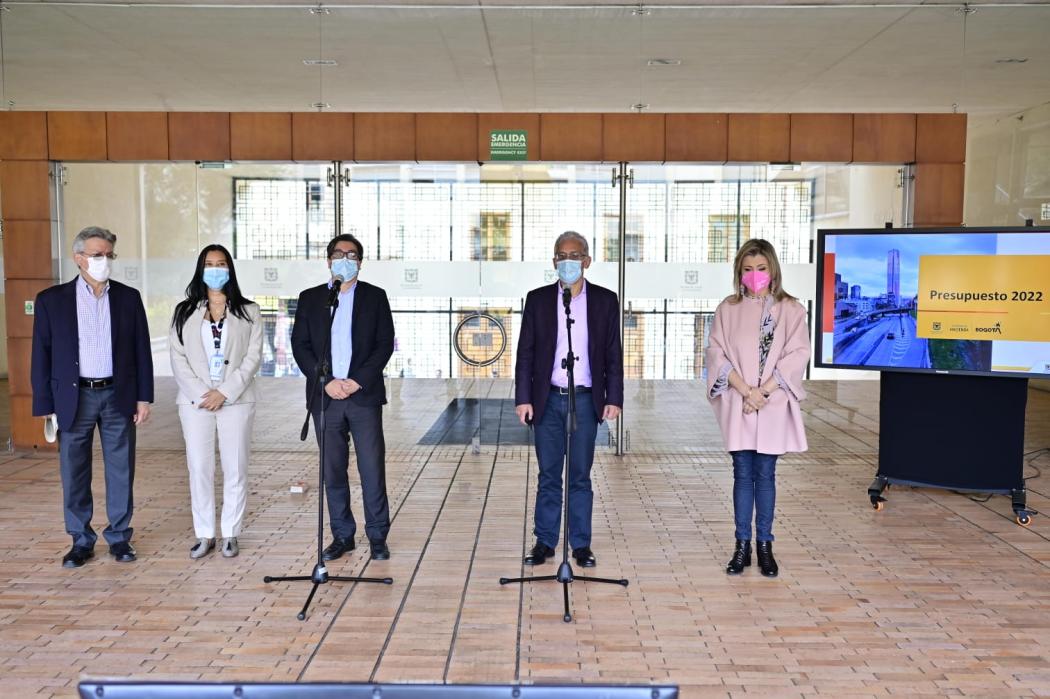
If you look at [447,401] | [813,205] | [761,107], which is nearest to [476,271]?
[447,401]

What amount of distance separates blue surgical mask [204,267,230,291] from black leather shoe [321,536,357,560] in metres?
1.48

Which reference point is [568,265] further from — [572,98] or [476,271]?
[572,98]

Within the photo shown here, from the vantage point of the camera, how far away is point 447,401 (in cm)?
795

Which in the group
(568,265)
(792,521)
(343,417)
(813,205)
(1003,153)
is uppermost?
(1003,153)

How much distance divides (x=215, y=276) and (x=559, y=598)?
2376 millimetres

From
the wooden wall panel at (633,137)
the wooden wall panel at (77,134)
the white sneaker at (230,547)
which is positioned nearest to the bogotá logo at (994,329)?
the wooden wall panel at (633,137)

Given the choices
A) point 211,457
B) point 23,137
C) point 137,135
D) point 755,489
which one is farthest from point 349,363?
point 23,137

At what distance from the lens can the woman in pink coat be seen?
14.2ft

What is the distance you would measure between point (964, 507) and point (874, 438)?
2204mm

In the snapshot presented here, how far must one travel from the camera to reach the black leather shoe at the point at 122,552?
4.67m

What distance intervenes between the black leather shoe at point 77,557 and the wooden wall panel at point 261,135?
12.6 ft

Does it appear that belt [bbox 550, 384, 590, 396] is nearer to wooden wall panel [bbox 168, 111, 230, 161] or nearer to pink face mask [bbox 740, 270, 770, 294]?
pink face mask [bbox 740, 270, 770, 294]

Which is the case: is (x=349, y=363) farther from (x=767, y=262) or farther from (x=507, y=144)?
(x=507, y=144)

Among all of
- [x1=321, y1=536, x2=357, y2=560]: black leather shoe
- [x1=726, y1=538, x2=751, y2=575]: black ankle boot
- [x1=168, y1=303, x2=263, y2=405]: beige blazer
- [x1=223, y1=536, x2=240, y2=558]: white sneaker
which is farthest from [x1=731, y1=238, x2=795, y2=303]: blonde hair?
[x1=223, y1=536, x2=240, y2=558]: white sneaker
